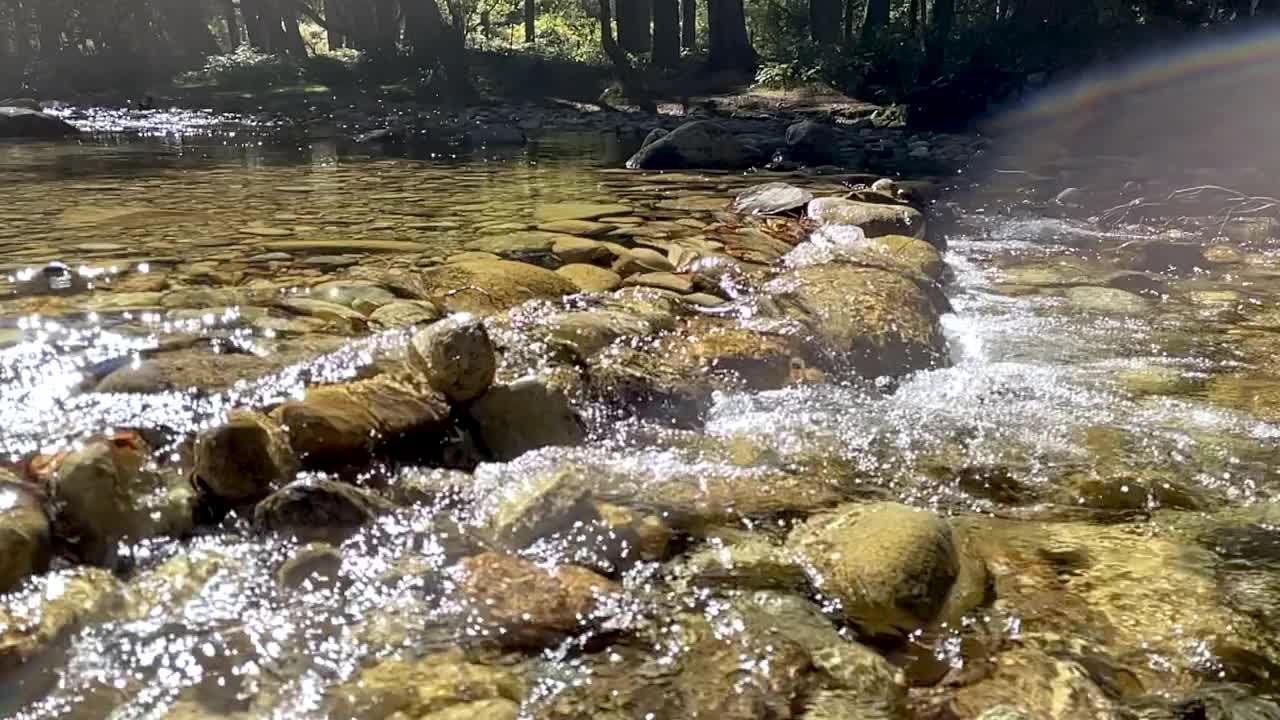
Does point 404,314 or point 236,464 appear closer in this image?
point 236,464

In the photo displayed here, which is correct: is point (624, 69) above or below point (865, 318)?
above

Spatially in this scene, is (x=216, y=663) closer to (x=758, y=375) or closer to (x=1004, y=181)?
(x=758, y=375)

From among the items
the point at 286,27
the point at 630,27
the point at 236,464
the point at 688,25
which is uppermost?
the point at 286,27

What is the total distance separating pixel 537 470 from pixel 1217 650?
2124mm

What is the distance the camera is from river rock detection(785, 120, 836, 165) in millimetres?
13641

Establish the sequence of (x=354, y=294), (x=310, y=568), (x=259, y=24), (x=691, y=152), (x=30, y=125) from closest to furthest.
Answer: (x=310, y=568)
(x=354, y=294)
(x=691, y=152)
(x=30, y=125)
(x=259, y=24)

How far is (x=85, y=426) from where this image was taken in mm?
3285

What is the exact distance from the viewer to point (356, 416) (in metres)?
3.45

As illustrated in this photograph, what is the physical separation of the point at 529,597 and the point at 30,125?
63.2 feet

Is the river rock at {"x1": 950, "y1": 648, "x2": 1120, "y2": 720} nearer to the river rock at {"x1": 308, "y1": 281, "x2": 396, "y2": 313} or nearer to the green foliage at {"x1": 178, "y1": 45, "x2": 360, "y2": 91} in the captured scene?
the river rock at {"x1": 308, "y1": 281, "x2": 396, "y2": 313}

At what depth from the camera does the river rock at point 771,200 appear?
325 inches

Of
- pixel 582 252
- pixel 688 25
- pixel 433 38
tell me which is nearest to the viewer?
pixel 582 252

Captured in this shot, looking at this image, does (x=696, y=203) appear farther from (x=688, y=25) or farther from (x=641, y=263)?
(x=688, y=25)

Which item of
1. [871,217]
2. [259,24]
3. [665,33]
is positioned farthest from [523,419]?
[259,24]
